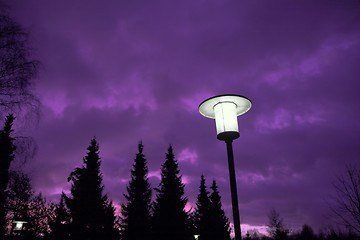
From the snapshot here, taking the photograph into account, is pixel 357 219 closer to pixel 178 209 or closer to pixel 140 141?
pixel 178 209

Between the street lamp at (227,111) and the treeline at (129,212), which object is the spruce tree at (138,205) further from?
the street lamp at (227,111)

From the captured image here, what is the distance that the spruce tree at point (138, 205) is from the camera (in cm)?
2386

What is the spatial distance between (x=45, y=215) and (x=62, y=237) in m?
18.7

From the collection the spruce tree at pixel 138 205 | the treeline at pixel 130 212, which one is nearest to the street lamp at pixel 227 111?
the treeline at pixel 130 212

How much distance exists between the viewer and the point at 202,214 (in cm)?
3005

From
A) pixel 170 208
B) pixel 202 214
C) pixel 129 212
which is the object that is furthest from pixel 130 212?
pixel 202 214

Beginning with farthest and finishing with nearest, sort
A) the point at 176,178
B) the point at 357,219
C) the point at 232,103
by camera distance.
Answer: the point at 176,178 < the point at 357,219 < the point at 232,103

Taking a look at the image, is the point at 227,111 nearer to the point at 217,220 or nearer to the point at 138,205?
the point at 138,205

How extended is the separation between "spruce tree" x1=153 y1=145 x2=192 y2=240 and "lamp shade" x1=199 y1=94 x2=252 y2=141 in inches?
758

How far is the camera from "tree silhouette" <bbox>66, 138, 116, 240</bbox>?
20.4 meters

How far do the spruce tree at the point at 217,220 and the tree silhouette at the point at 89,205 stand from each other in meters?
11.6

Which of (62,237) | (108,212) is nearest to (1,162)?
(62,237)

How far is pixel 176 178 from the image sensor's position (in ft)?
81.7

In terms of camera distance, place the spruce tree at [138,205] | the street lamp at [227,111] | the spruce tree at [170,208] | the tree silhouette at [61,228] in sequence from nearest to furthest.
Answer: the street lamp at [227,111], the tree silhouette at [61,228], the spruce tree at [170,208], the spruce tree at [138,205]
